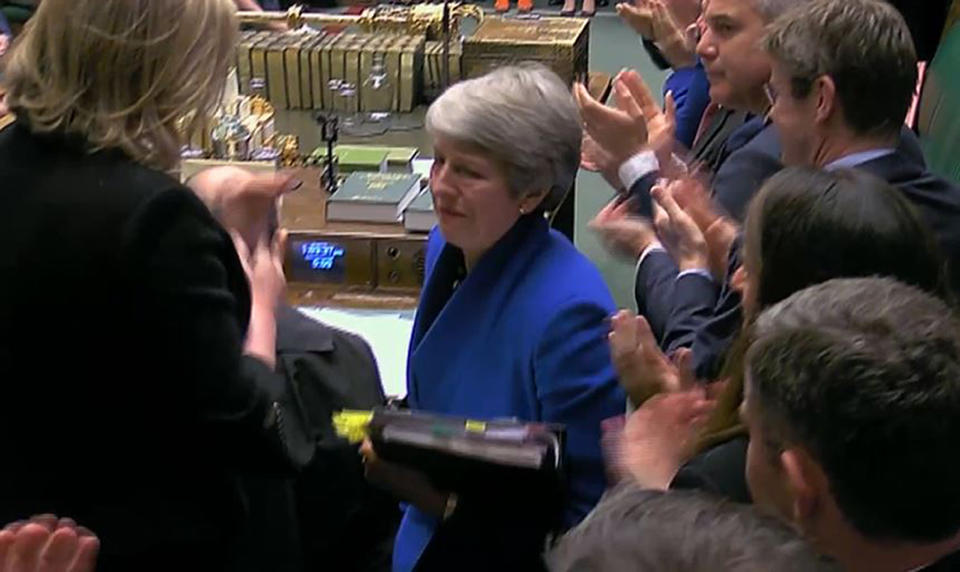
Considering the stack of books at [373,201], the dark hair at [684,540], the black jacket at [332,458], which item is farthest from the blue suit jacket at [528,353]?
the stack of books at [373,201]

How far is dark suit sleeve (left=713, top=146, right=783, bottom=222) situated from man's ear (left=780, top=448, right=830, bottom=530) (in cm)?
129

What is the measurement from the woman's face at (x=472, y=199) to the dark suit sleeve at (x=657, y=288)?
0.39 metres

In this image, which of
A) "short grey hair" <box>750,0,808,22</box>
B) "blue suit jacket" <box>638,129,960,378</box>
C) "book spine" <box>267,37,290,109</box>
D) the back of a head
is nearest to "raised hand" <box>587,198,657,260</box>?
"blue suit jacket" <box>638,129,960,378</box>

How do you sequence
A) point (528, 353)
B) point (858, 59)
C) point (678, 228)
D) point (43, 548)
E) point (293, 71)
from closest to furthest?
point (43, 548)
point (528, 353)
point (858, 59)
point (678, 228)
point (293, 71)

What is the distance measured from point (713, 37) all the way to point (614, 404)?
123 cm

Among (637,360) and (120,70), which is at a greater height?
(120,70)

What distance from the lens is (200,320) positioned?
5.61ft

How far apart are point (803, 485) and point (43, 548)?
86 centimetres

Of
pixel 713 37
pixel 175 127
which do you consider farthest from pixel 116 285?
pixel 713 37

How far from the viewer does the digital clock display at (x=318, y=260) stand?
3303 mm

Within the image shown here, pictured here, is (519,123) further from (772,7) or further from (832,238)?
(772,7)

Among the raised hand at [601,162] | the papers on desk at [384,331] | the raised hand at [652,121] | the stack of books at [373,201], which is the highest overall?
the raised hand at [652,121]

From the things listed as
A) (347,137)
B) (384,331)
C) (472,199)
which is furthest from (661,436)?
(347,137)

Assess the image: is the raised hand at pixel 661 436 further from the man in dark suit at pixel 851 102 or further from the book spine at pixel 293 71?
the book spine at pixel 293 71
